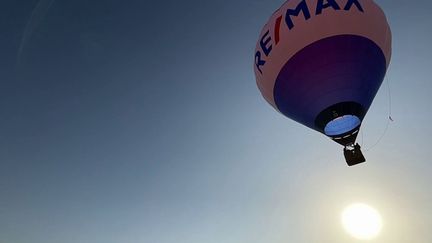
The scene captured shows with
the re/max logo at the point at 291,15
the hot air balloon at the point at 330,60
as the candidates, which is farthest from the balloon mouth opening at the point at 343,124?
the re/max logo at the point at 291,15

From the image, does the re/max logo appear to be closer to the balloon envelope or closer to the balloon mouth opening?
the balloon envelope

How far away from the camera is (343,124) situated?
1407 cm

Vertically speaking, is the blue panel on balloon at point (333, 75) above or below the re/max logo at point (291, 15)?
below

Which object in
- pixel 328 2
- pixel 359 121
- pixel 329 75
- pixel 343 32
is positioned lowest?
pixel 359 121

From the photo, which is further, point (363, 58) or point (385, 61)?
point (385, 61)

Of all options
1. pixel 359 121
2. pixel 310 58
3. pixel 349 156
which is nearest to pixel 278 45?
pixel 310 58

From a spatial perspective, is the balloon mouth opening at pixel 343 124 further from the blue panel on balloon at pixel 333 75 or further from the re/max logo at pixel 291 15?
the re/max logo at pixel 291 15

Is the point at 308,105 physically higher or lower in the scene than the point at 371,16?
lower

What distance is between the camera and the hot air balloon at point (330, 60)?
13.1 meters

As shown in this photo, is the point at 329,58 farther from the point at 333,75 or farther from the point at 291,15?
the point at 291,15

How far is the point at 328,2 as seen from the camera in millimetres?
13148

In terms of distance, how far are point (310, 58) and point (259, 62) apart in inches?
94.2

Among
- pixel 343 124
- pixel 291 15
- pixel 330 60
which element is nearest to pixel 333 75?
pixel 330 60

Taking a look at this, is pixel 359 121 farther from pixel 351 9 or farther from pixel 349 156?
pixel 351 9
